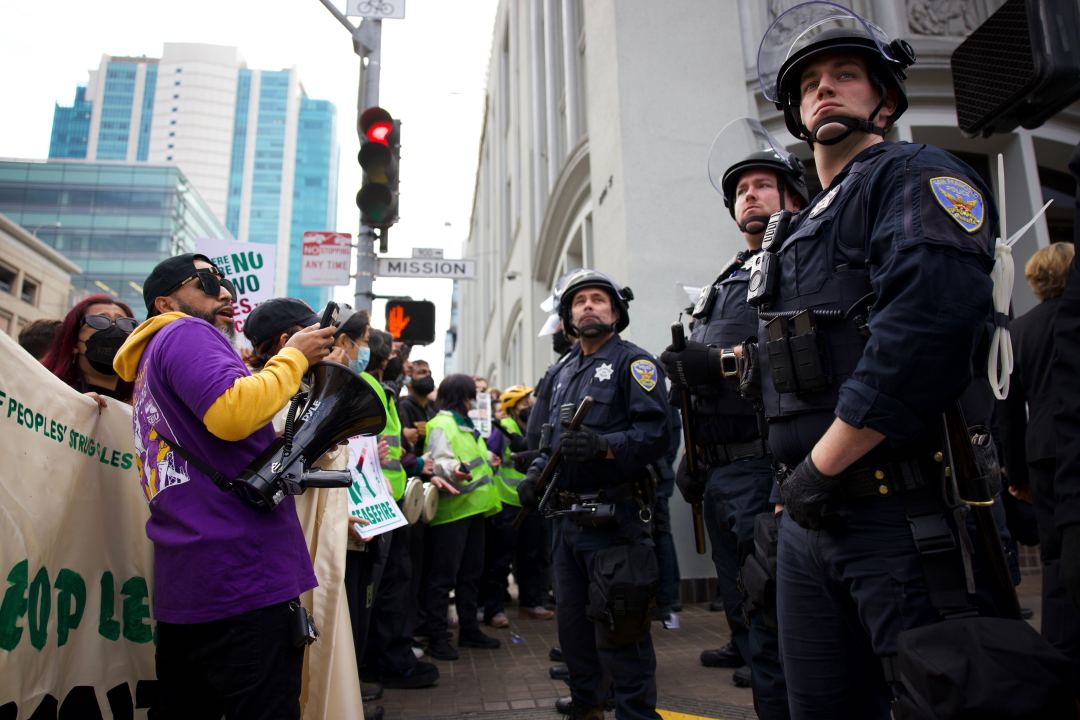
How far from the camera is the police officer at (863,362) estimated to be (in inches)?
59.9

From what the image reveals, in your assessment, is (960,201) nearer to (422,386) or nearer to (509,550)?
(422,386)

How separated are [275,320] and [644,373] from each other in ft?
5.58

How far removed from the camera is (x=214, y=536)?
81.8 inches

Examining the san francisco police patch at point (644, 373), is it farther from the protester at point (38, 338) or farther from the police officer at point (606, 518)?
the protester at point (38, 338)

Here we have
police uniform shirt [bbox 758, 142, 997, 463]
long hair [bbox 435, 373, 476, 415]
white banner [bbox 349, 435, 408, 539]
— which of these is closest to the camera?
police uniform shirt [bbox 758, 142, 997, 463]

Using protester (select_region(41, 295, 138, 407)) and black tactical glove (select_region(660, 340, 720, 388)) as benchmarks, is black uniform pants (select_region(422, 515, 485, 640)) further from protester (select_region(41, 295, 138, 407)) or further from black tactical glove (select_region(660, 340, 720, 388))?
black tactical glove (select_region(660, 340, 720, 388))

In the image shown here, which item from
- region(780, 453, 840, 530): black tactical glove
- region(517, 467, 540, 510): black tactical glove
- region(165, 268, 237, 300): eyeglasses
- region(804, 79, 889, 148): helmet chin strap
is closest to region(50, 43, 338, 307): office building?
region(517, 467, 540, 510): black tactical glove

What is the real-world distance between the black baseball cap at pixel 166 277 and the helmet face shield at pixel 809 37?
6.73 feet

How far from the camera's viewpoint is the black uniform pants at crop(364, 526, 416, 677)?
14.8 feet

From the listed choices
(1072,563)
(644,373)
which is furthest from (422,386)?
(1072,563)

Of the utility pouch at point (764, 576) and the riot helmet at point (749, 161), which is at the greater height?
the riot helmet at point (749, 161)

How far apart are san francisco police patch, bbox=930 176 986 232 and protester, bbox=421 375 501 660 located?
423cm

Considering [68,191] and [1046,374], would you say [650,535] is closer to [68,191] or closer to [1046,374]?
[1046,374]

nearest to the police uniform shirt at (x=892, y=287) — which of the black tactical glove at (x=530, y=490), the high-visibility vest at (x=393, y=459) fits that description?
the black tactical glove at (x=530, y=490)
